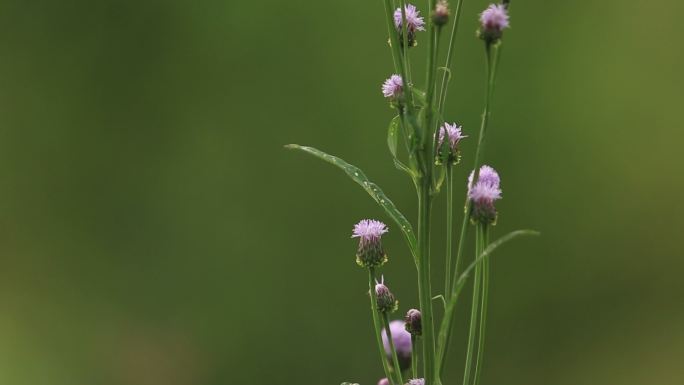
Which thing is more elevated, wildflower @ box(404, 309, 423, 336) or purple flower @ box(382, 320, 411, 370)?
wildflower @ box(404, 309, 423, 336)

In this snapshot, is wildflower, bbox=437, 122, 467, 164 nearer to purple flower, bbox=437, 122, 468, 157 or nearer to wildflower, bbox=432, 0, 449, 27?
purple flower, bbox=437, 122, 468, 157

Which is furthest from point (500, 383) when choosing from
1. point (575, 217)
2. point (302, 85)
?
point (302, 85)

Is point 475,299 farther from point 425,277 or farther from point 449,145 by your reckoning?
point 449,145

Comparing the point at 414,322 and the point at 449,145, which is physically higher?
the point at 449,145

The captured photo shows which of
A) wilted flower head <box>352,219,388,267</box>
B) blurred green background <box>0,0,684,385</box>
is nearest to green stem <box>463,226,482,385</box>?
wilted flower head <box>352,219,388,267</box>

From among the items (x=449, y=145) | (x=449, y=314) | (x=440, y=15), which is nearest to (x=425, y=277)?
(x=449, y=314)

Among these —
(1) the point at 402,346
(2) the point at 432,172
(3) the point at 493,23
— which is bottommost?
(1) the point at 402,346

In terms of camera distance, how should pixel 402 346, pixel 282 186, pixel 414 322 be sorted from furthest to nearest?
pixel 282 186 → pixel 402 346 → pixel 414 322
